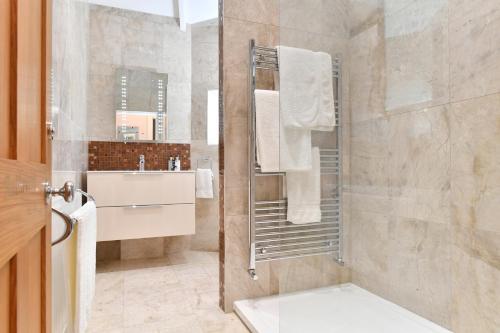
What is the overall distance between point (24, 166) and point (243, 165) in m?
1.33

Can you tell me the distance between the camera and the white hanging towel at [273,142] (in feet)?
5.73

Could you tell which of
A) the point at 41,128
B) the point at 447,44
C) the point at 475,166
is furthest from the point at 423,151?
the point at 41,128

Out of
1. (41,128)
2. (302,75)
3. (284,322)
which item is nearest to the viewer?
(41,128)

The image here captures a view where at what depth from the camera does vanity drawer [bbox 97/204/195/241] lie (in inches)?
92.0

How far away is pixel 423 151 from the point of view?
4.78 feet

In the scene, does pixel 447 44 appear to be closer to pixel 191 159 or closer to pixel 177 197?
pixel 177 197

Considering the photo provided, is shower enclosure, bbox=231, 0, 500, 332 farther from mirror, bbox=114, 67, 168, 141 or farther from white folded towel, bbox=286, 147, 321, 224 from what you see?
mirror, bbox=114, 67, 168, 141

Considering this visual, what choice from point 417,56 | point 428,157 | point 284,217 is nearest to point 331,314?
point 284,217

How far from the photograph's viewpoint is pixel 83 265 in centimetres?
121

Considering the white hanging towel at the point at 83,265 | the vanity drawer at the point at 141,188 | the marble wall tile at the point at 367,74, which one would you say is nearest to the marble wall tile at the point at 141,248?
the vanity drawer at the point at 141,188

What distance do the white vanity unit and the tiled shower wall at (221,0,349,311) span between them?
0.82m

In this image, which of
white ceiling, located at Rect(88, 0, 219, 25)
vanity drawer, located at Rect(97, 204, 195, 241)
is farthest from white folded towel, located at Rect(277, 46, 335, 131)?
white ceiling, located at Rect(88, 0, 219, 25)

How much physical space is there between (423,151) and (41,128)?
1470 millimetres

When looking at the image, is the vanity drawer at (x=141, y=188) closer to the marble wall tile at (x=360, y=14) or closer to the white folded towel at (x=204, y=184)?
the white folded towel at (x=204, y=184)
